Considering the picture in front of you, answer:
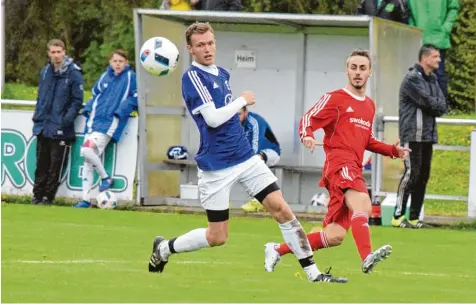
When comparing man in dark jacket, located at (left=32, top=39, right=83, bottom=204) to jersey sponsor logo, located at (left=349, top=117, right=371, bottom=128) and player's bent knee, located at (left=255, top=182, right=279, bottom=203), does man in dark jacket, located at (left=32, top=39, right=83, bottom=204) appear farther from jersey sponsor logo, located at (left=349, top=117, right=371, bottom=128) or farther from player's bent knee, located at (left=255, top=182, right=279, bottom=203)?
player's bent knee, located at (left=255, top=182, right=279, bottom=203)

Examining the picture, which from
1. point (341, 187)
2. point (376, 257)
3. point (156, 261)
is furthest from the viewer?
point (341, 187)

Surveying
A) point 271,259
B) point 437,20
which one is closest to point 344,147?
point 271,259

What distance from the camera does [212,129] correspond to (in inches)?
455

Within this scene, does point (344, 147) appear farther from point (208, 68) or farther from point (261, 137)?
point (261, 137)

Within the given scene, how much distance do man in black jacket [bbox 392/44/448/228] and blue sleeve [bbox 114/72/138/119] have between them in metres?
4.24

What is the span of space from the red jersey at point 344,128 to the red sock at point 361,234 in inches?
24.3

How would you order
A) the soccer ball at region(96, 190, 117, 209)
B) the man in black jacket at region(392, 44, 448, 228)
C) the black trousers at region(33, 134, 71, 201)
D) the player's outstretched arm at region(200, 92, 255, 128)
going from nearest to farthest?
the player's outstretched arm at region(200, 92, 255, 128), the man in black jacket at region(392, 44, 448, 228), the soccer ball at region(96, 190, 117, 209), the black trousers at region(33, 134, 71, 201)

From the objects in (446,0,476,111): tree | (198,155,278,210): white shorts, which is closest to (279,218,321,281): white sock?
(198,155,278,210): white shorts

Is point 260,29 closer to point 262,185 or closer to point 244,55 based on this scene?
point 244,55

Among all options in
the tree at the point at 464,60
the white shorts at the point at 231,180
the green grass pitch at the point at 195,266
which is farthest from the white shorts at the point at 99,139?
the tree at the point at 464,60

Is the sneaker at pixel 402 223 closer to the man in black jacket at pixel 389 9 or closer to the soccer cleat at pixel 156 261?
the man in black jacket at pixel 389 9

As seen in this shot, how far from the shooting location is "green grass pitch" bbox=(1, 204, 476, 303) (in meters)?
10.4

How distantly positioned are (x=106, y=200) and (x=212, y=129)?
925cm

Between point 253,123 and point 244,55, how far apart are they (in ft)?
7.07
